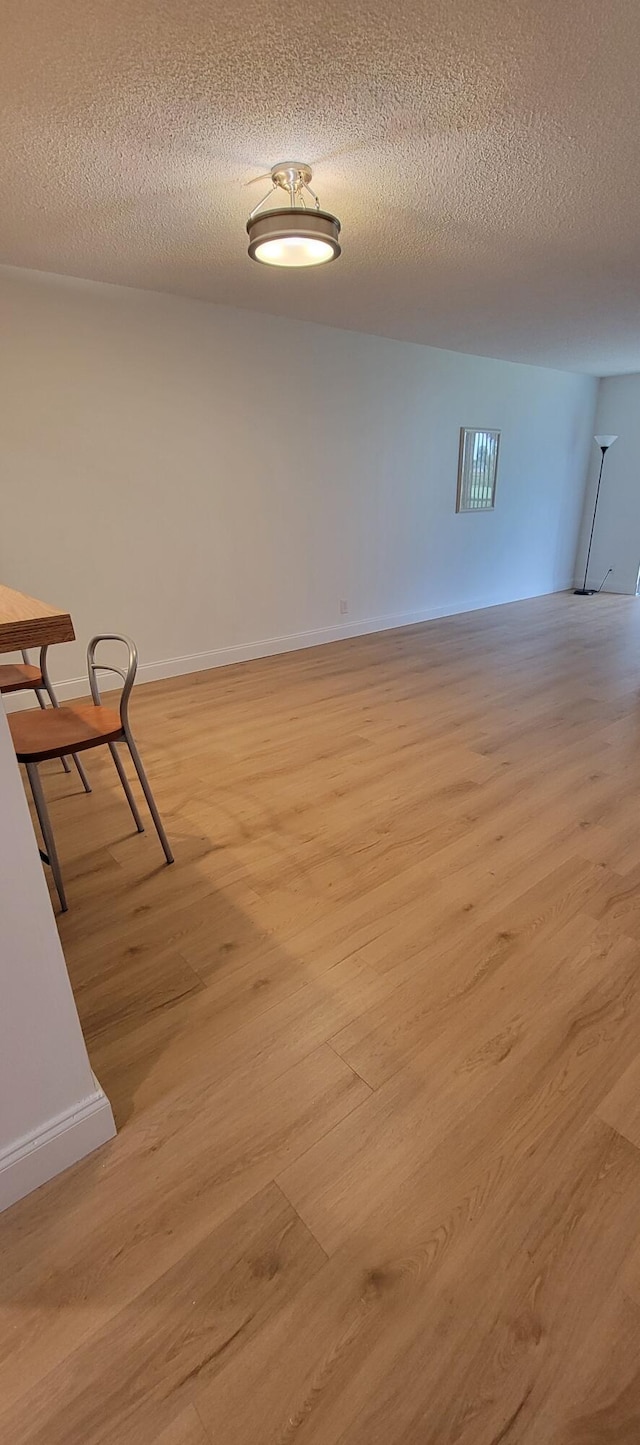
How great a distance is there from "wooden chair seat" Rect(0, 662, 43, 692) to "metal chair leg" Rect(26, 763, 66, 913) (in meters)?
0.44

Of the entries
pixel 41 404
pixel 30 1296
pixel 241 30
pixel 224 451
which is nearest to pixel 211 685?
pixel 224 451

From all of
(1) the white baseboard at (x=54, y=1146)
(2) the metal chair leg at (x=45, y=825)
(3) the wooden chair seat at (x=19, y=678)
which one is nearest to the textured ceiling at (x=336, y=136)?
(3) the wooden chair seat at (x=19, y=678)

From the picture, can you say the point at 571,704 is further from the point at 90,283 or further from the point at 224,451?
the point at 90,283

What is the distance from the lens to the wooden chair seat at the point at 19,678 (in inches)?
85.1

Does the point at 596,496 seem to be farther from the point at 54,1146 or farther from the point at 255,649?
the point at 54,1146

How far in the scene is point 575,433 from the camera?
6973mm

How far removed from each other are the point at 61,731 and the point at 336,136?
7.12 ft

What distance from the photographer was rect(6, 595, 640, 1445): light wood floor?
2.95 feet

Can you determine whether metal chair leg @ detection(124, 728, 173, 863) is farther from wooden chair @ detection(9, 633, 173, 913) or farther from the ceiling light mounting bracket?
the ceiling light mounting bracket

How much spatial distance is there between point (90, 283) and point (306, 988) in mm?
3786

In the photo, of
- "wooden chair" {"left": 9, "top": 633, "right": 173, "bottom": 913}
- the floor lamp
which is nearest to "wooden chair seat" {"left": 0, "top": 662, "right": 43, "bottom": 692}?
"wooden chair" {"left": 9, "top": 633, "right": 173, "bottom": 913}

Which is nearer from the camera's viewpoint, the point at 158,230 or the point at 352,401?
the point at 158,230

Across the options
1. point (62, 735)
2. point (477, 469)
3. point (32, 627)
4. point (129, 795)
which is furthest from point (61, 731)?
point (477, 469)

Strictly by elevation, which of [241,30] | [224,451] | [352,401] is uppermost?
[241,30]
